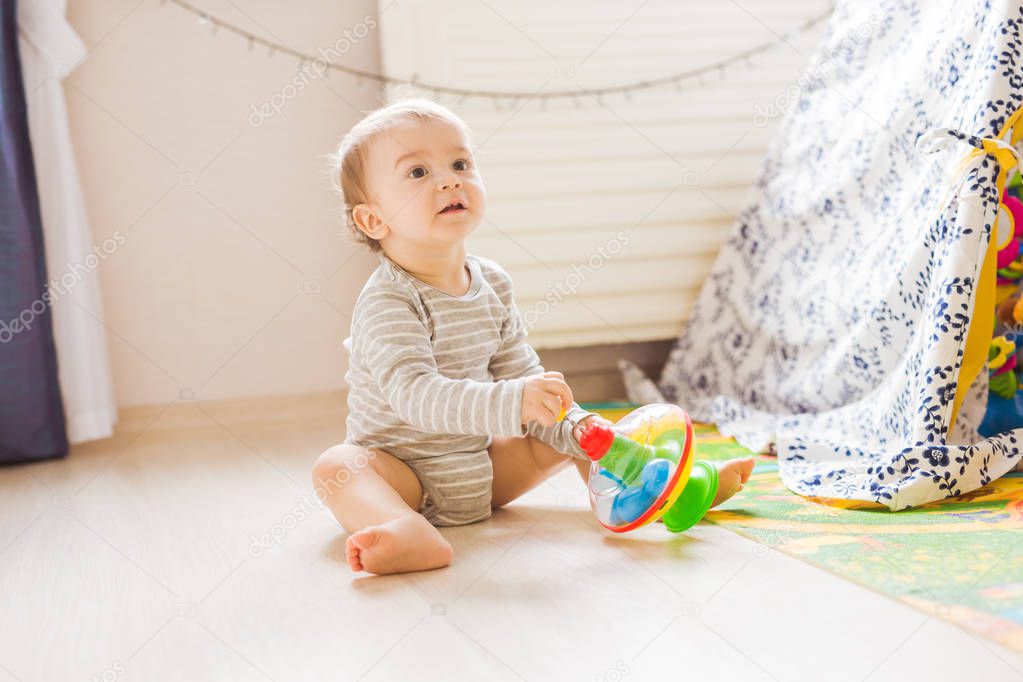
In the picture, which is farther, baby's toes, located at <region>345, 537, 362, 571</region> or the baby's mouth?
the baby's mouth

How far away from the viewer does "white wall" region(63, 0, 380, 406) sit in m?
1.72

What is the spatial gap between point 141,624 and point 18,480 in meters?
0.72

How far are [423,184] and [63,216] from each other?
0.82 metres

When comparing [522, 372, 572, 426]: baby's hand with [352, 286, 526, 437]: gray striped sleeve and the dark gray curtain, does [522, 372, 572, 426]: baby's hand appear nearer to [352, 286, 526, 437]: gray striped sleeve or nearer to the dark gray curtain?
[352, 286, 526, 437]: gray striped sleeve

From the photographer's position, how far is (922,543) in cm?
90

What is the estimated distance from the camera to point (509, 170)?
5.69 feet

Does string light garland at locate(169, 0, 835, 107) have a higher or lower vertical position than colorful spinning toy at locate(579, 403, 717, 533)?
A: higher

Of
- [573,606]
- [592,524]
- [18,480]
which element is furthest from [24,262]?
[573,606]
